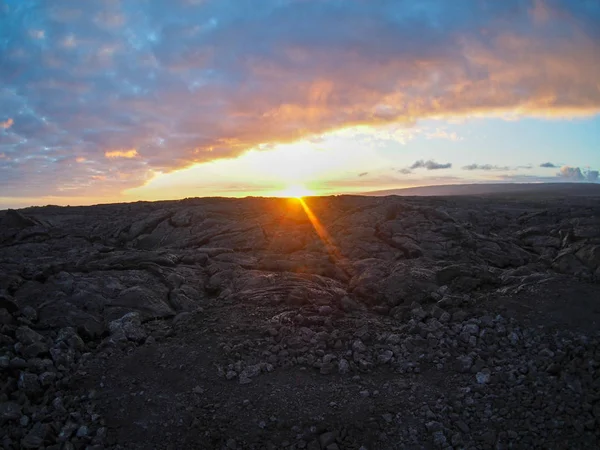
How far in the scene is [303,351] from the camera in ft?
28.8

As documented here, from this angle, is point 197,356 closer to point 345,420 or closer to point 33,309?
point 345,420

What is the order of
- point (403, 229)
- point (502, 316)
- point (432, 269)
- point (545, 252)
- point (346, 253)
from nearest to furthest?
point (502, 316), point (432, 269), point (545, 252), point (346, 253), point (403, 229)

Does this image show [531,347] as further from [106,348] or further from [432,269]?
[106,348]

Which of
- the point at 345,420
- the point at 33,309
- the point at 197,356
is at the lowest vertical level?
the point at 345,420

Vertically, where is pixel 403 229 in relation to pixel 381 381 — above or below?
above

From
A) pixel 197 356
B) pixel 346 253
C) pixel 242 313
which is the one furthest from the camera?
pixel 346 253

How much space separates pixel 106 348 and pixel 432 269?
30.6 feet

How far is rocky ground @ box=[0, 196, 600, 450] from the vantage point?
6.64 meters

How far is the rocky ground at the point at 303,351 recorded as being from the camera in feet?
21.8

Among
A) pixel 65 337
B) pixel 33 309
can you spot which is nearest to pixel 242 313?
pixel 65 337

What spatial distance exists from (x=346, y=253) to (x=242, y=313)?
715 cm

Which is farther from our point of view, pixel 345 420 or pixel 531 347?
pixel 531 347

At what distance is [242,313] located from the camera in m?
10.5

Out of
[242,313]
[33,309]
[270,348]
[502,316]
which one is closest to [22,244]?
[33,309]
